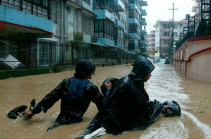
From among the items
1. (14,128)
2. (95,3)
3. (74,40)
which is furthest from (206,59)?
(95,3)

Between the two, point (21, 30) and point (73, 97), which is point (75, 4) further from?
point (73, 97)

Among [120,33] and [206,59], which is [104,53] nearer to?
[120,33]

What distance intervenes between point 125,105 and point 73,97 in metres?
0.78

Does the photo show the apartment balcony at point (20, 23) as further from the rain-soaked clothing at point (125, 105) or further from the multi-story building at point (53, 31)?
the rain-soaked clothing at point (125, 105)

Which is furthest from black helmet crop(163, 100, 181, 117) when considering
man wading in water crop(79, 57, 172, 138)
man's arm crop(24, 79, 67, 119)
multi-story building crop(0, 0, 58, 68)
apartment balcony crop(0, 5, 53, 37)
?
multi-story building crop(0, 0, 58, 68)

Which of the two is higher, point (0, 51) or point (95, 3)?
point (95, 3)

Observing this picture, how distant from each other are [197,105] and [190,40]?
5772mm

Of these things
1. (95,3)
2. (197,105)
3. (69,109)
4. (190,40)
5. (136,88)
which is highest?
(95,3)

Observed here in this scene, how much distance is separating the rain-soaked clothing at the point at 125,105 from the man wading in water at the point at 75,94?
34 centimetres

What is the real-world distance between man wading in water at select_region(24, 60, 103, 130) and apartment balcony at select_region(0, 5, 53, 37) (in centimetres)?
847

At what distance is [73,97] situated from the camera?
11.0ft

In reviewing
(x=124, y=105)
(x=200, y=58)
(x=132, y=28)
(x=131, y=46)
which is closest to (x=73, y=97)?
(x=124, y=105)

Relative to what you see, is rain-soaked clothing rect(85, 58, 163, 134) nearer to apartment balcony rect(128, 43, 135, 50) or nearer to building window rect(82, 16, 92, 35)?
building window rect(82, 16, 92, 35)

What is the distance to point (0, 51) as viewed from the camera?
1162 cm
